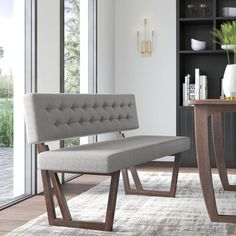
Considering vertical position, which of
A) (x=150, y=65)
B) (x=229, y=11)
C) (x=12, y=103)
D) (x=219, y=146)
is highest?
(x=229, y=11)

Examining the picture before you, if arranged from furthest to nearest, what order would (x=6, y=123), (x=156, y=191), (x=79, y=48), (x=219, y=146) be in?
(x=79, y=48) < (x=219, y=146) < (x=156, y=191) < (x=6, y=123)

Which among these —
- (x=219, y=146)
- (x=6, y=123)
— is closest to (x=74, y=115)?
(x=6, y=123)

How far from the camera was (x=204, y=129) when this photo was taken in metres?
2.83

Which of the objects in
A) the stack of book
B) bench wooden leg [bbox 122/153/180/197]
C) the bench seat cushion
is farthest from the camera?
the stack of book

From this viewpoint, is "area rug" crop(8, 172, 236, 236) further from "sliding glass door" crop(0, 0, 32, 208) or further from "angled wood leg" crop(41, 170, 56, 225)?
"sliding glass door" crop(0, 0, 32, 208)

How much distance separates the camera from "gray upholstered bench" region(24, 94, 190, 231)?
2.64 m

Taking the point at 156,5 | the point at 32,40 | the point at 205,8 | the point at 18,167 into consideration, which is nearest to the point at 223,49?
the point at 205,8

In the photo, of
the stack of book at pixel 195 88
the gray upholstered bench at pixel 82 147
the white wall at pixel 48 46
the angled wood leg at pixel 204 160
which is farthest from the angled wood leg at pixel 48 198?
the stack of book at pixel 195 88

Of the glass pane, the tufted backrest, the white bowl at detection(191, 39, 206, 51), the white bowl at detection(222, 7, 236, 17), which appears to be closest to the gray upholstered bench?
the tufted backrest

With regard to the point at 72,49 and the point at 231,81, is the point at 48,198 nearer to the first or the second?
the point at 231,81

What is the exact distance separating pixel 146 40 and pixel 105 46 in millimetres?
477

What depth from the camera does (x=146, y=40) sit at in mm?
5676

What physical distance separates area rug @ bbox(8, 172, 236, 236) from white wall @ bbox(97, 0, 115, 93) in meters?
1.62

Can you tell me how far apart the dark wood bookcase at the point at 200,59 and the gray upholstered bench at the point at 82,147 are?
156 centimetres
